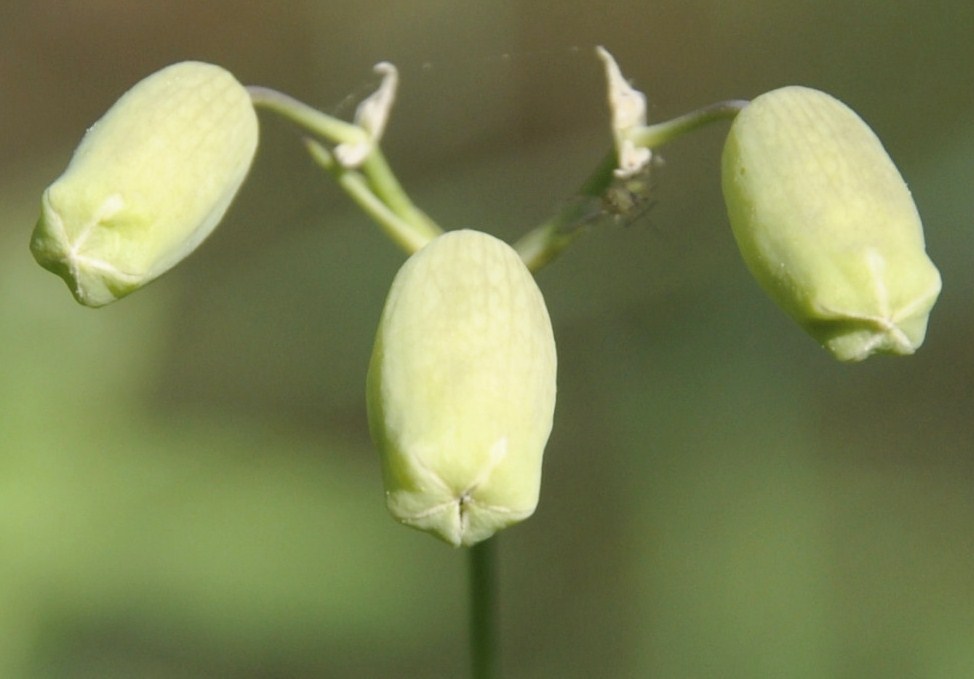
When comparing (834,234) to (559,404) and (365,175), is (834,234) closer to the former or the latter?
(365,175)

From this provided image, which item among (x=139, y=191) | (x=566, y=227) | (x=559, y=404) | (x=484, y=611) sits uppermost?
(x=139, y=191)

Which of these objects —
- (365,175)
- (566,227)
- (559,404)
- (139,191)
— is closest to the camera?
(139,191)

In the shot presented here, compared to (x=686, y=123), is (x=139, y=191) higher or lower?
higher

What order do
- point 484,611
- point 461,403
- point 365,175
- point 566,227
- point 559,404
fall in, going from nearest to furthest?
1. point 461,403
2. point 484,611
3. point 566,227
4. point 365,175
5. point 559,404

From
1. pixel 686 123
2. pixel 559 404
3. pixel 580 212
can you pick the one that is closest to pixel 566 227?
pixel 580 212

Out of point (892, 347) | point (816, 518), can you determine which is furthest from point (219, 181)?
point (816, 518)

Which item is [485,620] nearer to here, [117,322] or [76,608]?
[76,608]

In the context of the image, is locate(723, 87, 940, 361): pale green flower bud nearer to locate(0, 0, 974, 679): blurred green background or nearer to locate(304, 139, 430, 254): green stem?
locate(304, 139, 430, 254): green stem

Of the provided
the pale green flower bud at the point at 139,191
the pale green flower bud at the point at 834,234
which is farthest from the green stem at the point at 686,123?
the pale green flower bud at the point at 139,191
